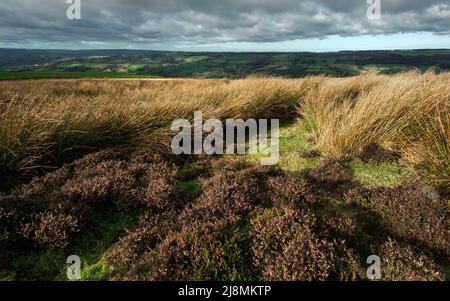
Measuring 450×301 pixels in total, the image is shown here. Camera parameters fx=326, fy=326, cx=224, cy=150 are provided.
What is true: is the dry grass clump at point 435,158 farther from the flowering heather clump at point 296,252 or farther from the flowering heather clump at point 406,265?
the flowering heather clump at point 296,252

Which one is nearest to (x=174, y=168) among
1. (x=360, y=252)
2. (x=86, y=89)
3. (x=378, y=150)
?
(x=360, y=252)

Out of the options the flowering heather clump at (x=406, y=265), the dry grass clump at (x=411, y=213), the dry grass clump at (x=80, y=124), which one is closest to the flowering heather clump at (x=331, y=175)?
the dry grass clump at (x=411, y=213)

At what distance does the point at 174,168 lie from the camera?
5.77 m

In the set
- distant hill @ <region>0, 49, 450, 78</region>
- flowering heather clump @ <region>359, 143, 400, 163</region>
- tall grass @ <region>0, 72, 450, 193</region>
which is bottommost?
flowering heather clump @ <region>359, 143, 400, 163</region>

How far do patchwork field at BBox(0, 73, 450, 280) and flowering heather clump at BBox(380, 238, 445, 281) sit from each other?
0.01 meters

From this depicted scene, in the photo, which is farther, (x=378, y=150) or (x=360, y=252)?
(x=378, y=150)

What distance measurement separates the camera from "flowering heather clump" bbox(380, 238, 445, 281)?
2.93m

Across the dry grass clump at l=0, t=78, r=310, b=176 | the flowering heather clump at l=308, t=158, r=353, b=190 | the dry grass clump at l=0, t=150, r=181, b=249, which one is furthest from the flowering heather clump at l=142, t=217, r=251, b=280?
the dry grass clump at l=0, t=78, r=310, b=176

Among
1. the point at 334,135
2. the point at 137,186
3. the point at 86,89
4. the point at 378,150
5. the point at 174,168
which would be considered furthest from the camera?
the point at 86,89

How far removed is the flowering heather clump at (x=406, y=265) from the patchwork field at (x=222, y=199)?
1cm

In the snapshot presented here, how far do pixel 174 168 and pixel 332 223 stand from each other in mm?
2985

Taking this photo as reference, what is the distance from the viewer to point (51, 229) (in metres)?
3.59

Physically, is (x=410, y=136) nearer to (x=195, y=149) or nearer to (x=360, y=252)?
(x=360, y=252)

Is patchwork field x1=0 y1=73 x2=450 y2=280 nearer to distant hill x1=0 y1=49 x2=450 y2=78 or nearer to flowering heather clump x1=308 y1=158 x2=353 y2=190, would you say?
flowering heather clump x1=308 y1=158 x2=353 y2=190
